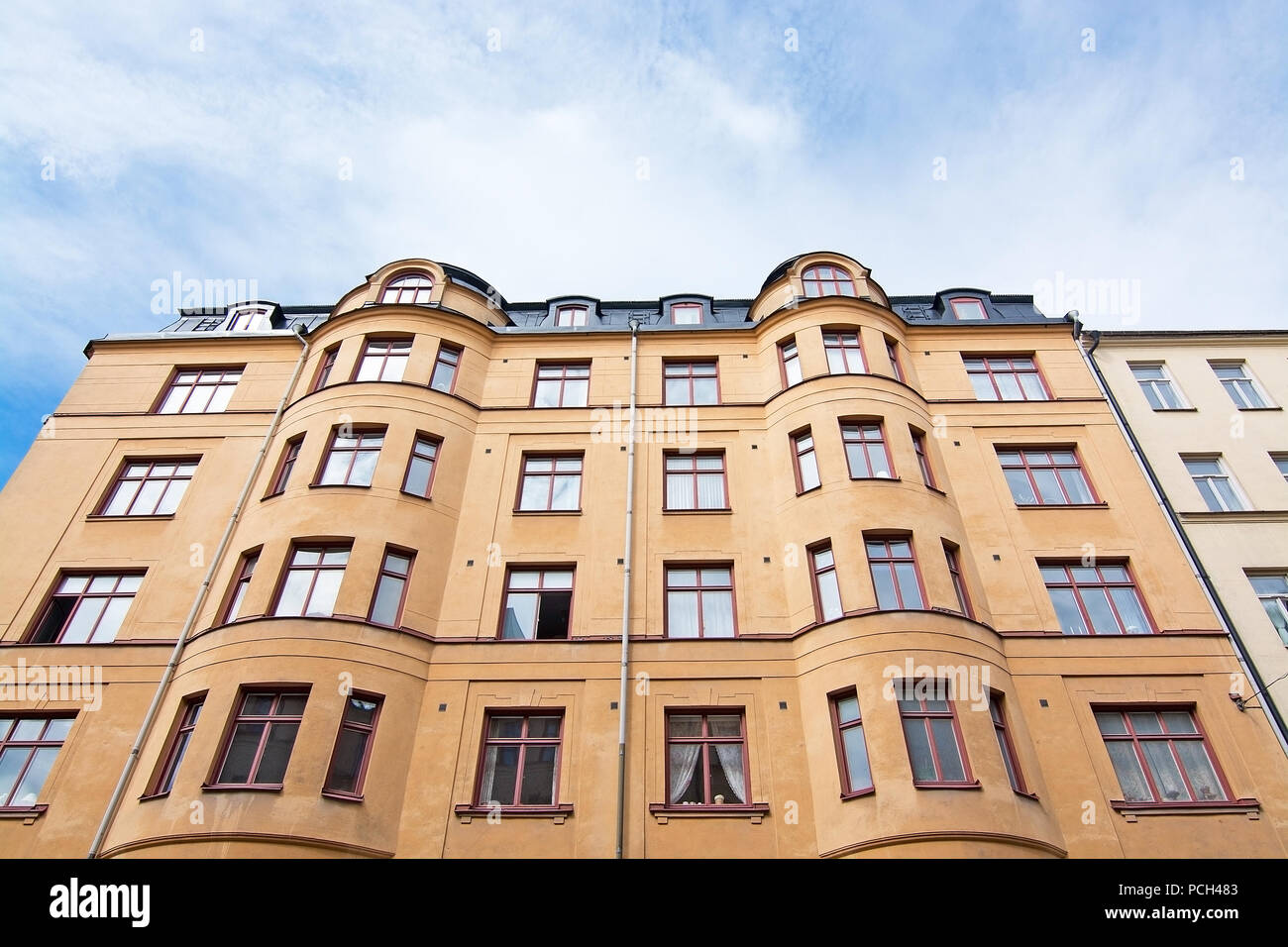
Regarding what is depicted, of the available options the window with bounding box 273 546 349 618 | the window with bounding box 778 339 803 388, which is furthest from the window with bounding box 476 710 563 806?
the window with bounding box 778 339 803 388

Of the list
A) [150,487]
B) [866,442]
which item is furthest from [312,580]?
[866,442]

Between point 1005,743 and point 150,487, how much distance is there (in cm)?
2198

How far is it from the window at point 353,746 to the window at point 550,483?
6224mm

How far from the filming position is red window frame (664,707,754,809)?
16.2 m

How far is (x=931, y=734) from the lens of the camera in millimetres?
15797

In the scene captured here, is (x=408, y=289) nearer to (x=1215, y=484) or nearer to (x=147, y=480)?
(x=147, y=480)

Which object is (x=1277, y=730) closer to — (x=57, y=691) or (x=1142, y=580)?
(x=1142, y=580)

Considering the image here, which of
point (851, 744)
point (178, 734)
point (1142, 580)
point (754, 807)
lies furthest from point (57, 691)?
point (1142, 580)

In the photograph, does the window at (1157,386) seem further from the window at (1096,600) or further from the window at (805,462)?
the window at (805,462)

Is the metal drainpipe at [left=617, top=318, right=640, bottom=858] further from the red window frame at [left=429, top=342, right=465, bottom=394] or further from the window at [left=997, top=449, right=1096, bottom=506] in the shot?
the window at [left=997, top=449, right=1096, bottom=506]

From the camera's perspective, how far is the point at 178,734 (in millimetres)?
16781

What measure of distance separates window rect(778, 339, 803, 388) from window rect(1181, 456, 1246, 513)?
10713 mm
